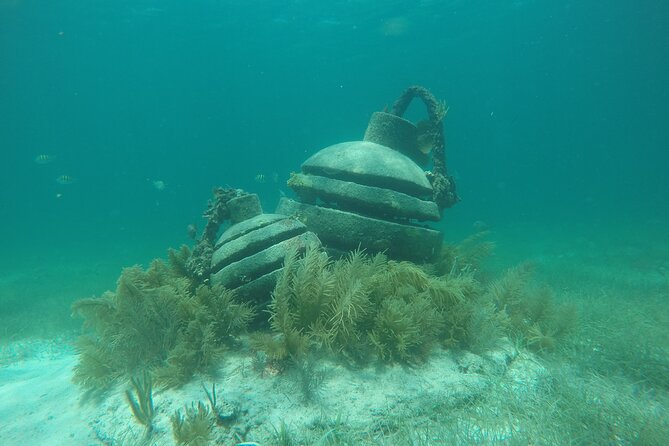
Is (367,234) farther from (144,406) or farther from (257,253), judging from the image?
(144,406)

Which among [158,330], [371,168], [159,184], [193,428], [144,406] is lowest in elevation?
[193,428]

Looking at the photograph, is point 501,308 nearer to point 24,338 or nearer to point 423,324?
point 423,324

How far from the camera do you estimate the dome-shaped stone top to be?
5.82 meters

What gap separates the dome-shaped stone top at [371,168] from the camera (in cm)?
582

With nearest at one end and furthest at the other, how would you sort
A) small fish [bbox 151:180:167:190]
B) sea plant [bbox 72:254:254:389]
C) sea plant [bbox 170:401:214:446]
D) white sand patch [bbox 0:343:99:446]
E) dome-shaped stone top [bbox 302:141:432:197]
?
sea plant [bbox 170:401:214:446], white sand patch [bbox 0:343:99:446], sea plant [bbox 72:254:254:389], dome-shaped stone top [bbox 302:141:432:197], small fish [bbox 151:180:167:190]

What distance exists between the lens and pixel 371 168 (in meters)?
5.82

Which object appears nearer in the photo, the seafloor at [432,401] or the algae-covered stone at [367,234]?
the seafloor at [432,401]

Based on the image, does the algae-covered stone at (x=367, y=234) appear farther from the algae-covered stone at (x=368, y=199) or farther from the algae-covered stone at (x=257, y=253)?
the algae-covered stone at (x=257, y=253)

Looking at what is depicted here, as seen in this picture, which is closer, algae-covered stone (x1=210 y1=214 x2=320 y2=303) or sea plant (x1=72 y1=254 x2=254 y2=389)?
sea plant (x1=72 y1=254 x2=254 y2=389)

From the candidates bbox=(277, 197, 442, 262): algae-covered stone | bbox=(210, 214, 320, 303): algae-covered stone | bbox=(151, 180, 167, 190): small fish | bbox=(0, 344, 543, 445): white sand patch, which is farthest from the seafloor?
bbox=(151, 180, 167, 190): small fish

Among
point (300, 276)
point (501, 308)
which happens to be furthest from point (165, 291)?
point (501, 308)

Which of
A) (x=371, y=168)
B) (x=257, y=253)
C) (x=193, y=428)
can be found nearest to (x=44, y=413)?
(x=193, y=428)

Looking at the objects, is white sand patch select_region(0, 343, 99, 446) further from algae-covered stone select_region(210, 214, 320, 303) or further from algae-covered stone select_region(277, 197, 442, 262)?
algae-covered stone select_region(277, 197, 442, 262)

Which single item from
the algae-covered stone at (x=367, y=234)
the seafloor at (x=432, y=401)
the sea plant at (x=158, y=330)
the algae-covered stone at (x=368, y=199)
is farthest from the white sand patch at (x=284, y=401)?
the algae-covered stone at (x=368, y=199)
